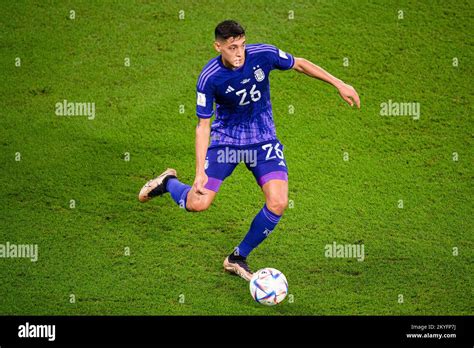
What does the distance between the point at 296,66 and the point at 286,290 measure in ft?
7.43

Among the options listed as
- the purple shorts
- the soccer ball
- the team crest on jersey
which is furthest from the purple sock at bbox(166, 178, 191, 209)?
the team crest on jersey

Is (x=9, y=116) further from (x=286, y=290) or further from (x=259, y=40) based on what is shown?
(x=286, y=290)

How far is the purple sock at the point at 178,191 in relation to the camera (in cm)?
858

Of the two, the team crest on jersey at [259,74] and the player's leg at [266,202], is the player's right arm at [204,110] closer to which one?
the team crest on jersey at [259,74]

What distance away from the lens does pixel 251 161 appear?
834cm

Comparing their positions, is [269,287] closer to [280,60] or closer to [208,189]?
[208,189]

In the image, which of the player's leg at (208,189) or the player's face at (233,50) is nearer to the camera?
the player's face at (233,50)

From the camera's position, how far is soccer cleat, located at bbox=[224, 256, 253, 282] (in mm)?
8297

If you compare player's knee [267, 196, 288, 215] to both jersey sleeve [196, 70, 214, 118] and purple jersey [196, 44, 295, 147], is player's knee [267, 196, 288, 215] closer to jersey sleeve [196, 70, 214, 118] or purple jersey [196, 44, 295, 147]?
purple jersey [196, 44, 295, 147]

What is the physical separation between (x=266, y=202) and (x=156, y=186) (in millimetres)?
1570

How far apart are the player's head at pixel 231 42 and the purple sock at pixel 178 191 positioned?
1485 millimetres

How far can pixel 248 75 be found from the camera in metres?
8.10

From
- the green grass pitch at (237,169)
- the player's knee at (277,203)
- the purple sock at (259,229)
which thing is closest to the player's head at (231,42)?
the player's knee at (277,203)

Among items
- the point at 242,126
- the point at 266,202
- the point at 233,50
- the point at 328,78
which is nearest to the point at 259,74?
the point at 233,50
